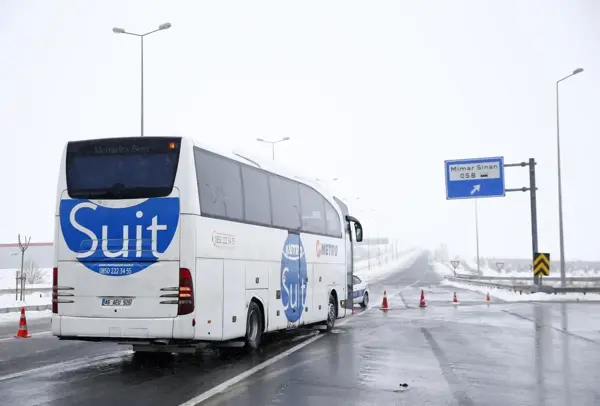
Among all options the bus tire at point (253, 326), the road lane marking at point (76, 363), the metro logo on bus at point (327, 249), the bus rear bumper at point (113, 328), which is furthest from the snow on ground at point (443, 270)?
the bus rear bumper at point (113, 328)

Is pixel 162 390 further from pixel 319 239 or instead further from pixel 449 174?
pixel 449 174

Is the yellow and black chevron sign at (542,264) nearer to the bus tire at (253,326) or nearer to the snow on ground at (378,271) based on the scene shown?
the bus tire at (253,326)

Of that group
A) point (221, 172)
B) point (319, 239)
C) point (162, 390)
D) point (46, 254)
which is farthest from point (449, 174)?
point (46, 254)

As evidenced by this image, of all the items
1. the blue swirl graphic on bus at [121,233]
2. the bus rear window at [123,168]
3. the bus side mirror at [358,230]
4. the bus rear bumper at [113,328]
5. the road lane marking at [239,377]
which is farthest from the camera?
the bus side mirror at [358,230]

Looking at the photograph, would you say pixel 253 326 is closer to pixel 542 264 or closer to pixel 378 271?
pixel 542 264

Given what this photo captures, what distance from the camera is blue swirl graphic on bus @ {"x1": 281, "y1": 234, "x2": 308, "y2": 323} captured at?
1450 centimetres

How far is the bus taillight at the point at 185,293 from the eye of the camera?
10297 mm

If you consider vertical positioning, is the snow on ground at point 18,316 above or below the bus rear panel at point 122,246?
below

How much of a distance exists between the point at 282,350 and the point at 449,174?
2635 centimetres

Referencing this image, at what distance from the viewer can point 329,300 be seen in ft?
59.4

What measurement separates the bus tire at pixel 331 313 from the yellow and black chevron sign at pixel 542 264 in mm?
17098

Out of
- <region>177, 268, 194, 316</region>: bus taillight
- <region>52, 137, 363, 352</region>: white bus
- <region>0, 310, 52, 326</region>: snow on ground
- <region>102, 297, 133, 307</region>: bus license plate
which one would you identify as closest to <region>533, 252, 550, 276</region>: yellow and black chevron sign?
<region>0, 310, 52, 326</region>: snow on ground

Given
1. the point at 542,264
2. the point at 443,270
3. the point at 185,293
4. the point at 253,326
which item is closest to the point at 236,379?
the point at 185,293

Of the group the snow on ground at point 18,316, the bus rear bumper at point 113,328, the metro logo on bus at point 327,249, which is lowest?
the snow on ground at point 18,316
